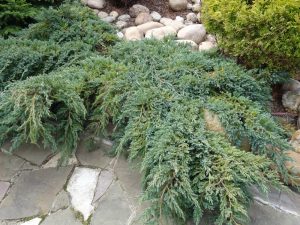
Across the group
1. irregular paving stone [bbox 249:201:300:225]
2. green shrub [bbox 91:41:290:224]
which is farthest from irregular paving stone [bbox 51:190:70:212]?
irregular paving stone [bbox 249:201:300:225]

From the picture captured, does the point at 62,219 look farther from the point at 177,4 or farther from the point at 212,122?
the point at 177,4

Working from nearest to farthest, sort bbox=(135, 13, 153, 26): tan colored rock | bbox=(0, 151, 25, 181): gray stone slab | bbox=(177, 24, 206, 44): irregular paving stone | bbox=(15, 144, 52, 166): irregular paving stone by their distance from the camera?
bbox=(0, 151, 25, 181): gray stone slab
bbox=(15, 144, 52, 166): irregular paving stone
bbox=(177, 24, 206, 44): irregular paving stone
bbox=(135, 13, 153, 26): tan colored rock

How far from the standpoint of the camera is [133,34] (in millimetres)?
3850

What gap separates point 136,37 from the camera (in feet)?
12.6

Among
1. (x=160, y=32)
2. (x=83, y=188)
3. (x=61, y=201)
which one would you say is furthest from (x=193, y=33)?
(x=61, y=201)

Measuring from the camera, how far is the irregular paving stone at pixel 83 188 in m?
2.49

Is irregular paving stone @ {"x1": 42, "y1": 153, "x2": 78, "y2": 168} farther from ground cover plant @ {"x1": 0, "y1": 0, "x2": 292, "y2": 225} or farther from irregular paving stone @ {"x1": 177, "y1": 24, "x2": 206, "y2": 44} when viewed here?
irregular paving stone @ {"x1": 177, "y1": 24, "x2": 206, "y2": 44}

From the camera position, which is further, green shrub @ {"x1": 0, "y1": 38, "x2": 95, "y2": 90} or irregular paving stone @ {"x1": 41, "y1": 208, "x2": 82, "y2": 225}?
green shrub @ {"x1": 0, "y1": 38, "x2": 95, "y2": 90}

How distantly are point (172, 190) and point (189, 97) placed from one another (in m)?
0.85

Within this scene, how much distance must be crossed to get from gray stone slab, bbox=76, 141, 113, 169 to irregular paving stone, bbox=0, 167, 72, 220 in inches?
5.5

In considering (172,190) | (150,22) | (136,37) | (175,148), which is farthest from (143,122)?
(150,22)

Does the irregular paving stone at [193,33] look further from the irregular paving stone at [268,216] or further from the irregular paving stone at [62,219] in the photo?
the irregular paving stone at [62,219]

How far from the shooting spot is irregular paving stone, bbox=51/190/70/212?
98.3 inches

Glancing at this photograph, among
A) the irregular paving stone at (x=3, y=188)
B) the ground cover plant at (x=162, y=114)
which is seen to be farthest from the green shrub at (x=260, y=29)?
the irregular paving stone at (x=3, y=188)
